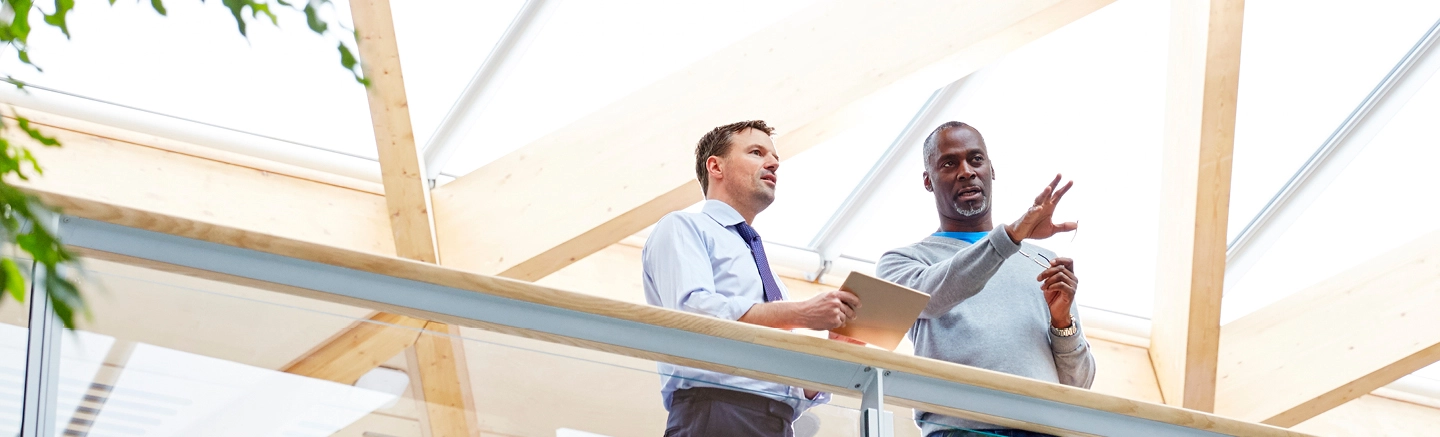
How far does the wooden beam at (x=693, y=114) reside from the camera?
4188 mm

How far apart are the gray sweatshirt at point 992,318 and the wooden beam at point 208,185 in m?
2.70

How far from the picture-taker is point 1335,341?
5117mm

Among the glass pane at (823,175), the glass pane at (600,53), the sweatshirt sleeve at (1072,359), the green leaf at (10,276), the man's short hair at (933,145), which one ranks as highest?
the glass pane at (600,53)

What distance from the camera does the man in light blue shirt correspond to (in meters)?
1.91

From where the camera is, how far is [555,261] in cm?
445

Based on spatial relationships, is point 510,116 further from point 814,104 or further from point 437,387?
point 437,387

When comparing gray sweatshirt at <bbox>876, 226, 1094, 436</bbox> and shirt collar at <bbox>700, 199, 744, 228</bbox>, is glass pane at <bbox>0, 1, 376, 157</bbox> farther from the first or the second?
gray sweatshirt at <bbox>876, 226, 1094, 436</bbox>

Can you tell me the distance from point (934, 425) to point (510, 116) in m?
3.04

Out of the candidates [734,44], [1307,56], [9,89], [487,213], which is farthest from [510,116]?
[1307,56]

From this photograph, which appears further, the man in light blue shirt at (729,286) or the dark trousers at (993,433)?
the dark trousers at (993,433)

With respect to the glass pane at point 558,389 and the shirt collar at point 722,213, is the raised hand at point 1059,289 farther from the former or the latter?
the glass pane at point 558,389

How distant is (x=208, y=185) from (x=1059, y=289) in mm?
3241

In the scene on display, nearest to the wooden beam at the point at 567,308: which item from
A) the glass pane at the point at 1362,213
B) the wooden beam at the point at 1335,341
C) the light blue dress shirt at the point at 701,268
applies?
the light blue dress shirt at the point at 701,268

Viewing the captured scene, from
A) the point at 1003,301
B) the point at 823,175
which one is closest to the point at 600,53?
the point at 823,175
